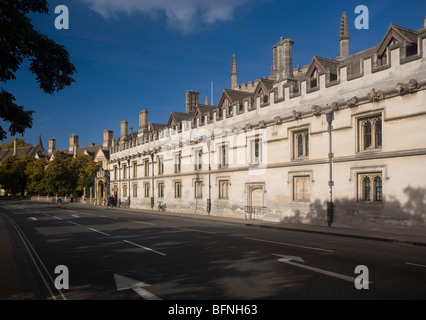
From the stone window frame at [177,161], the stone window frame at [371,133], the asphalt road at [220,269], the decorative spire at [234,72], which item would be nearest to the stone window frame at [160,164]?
the stone window frame at [177,161]

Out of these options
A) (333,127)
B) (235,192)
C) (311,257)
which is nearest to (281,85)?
(333,127)

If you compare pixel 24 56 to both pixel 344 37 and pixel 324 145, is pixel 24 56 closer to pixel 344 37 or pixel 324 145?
pixel 324 145

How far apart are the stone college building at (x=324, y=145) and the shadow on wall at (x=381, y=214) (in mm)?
50

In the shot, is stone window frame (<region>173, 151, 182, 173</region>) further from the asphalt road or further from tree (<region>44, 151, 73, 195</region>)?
tree (<region>44, 151, 73, 195</region>)

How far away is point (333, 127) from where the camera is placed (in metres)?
21.0

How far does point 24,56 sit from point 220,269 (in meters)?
6.96

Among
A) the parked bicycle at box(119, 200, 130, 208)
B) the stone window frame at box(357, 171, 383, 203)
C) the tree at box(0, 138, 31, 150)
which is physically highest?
the tree at box(0, 138, 31, 150)

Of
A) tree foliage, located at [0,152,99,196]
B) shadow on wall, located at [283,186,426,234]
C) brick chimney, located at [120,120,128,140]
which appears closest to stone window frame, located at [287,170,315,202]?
shadow on wall, located at [283,186,426,234]

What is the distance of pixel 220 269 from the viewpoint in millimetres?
9250

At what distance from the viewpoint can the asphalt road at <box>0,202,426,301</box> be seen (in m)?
7.14

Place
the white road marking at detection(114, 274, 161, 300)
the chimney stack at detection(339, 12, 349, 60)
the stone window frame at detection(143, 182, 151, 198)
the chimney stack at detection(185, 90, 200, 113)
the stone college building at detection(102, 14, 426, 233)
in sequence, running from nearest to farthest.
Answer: the white road marking at detection(114, 274, 161, 300) → the stone college building at detection(102, 14, 426, 233) → the chimney stack at detection(339, 12, 349, 60) → the stone window frame at detection(143, 182, 151, 198) → the chimney stack at detection(185, 90, 200, 113)

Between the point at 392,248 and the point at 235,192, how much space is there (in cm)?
1695

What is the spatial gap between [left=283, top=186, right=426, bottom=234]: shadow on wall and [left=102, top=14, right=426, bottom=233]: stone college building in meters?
0.05
